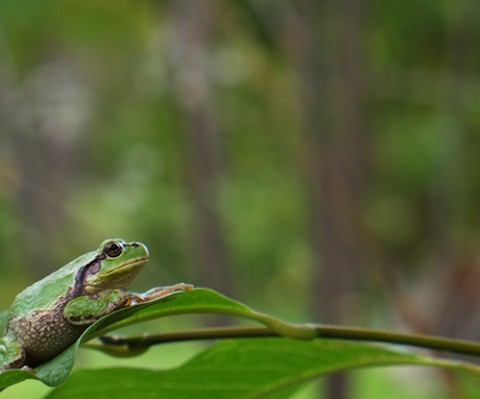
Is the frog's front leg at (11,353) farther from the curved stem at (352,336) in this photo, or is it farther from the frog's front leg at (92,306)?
the curved stem at (352,336)

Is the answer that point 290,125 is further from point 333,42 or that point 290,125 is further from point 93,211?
point 93,211

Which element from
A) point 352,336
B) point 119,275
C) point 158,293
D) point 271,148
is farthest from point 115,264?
point 271,148

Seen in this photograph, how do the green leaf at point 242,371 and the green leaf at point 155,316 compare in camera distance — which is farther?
the green leaf at point 242,371

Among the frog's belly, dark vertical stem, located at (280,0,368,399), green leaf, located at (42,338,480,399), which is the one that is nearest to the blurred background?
dark vertical stem, located at (280,0,368,399)

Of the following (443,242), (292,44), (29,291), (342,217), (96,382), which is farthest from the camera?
(443,242)

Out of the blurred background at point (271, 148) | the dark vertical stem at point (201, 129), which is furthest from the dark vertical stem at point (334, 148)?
the dark vertical stem at point (201, 129)

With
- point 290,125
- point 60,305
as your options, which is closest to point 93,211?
point 290,125

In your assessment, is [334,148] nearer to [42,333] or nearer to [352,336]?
[42,333]
